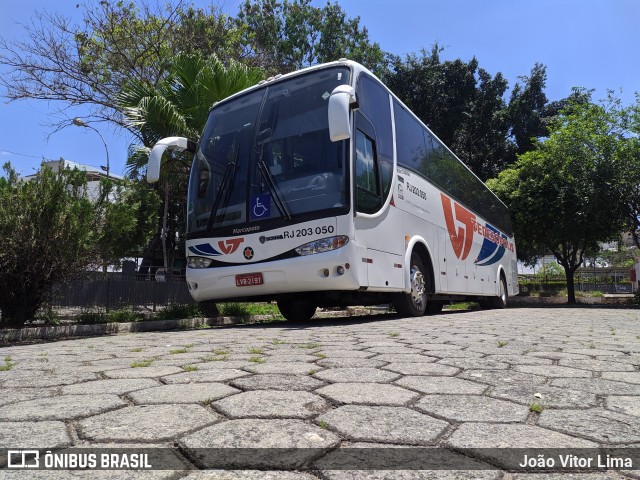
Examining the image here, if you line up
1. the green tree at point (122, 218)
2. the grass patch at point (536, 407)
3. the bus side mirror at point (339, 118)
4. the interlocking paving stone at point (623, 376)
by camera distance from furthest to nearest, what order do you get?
1. the green tree at point (122, 218)
2. the bus side mirror at point (339, 118)
3. the interlocking paving stone at point (623, 376)
4. the grass patch at point (536, 407)

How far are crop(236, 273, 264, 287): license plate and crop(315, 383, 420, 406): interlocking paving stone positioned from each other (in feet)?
14.3

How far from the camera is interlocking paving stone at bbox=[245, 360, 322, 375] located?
311 centimetres

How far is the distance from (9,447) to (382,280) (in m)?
5.85

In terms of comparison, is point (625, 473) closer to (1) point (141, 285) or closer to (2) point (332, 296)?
(2) point (332, 296)

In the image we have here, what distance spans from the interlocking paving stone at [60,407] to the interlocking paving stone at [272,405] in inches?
21.4

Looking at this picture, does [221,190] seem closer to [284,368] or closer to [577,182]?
[284,368]

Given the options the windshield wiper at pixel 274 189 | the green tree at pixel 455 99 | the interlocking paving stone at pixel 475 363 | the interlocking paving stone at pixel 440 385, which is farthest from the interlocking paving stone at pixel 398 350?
the green tree at pixel 455 99

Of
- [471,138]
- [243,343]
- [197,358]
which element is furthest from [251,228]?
[471,138]

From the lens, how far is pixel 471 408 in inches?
91.5

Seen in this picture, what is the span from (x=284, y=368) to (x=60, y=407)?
1344 millimetres

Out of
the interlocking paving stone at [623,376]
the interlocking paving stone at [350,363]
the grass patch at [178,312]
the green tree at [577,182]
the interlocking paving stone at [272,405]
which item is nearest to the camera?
the interlocking paving stone at [272,405]

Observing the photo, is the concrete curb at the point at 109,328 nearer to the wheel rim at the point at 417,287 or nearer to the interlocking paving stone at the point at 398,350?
the wheel rim at the point at 417,287

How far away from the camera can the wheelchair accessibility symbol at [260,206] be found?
7074mm

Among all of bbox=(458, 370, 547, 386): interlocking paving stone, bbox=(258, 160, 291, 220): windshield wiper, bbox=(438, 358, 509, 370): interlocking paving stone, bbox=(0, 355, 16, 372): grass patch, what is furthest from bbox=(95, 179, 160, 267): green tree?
bbox=(458, 370, 547, 386): interlocking paving stone
